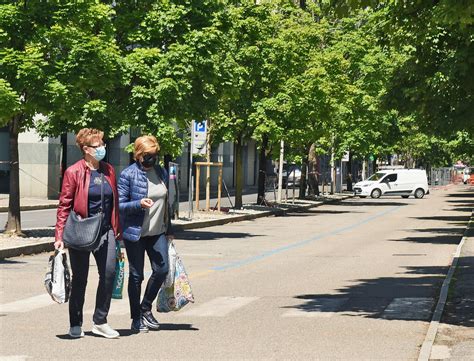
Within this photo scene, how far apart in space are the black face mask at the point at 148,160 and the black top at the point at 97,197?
520mm

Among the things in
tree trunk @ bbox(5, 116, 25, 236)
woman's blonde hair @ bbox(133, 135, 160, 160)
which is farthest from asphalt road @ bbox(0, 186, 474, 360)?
tree trunk @ bbox(5, 116, 25, 236)

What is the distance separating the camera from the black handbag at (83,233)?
8500 millimetres

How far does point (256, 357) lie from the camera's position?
805 centimetres

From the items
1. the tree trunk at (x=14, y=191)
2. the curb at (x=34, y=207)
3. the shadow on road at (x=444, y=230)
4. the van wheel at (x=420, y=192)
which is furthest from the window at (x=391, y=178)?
the tree trunk at (x=14, y=191)

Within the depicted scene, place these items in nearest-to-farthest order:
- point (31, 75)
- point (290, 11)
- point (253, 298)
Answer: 1. point (253, 298)
2. point (31, 75)
3. point (290, 11)

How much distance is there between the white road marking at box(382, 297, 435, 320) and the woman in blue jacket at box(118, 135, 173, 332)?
2869 mm

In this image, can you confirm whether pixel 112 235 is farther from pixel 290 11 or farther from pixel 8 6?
pixel 290 11

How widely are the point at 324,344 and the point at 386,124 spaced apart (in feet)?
168

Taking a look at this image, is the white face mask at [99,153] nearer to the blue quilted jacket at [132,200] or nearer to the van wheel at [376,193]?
the blue quilted jacket at [132,200]

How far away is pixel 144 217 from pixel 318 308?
10.2 feet

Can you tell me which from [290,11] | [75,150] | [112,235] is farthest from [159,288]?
[290,11]

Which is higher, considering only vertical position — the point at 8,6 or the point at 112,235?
the point at 8,6

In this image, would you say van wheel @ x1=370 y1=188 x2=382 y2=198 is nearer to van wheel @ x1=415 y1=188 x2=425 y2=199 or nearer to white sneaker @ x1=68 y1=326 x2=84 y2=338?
van wheel @ x1=415 y1=188 x2=425 y2=199

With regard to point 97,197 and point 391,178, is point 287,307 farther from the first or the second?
point 391,178
